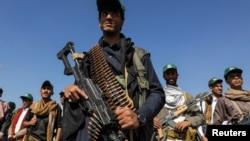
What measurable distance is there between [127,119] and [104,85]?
0.59 metres

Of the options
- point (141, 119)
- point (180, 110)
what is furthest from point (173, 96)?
point (141, 119)

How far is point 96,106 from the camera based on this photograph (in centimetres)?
269

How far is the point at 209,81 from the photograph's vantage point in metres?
9.00

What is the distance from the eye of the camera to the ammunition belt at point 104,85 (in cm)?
263

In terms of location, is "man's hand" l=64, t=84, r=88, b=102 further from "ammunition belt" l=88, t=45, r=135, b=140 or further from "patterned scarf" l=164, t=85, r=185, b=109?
"patterned scarf" l=164, t=85, r=185, b=109

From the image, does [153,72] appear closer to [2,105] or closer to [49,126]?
[49,126]

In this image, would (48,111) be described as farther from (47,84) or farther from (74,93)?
(74,93)

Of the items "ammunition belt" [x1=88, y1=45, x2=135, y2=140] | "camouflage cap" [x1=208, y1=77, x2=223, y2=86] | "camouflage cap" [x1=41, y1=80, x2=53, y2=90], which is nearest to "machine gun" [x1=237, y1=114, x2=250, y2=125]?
"camouflage cap" [x1=208, y1=77, x2=223, y2=86]

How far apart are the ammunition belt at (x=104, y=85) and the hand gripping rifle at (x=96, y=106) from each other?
0.09ft

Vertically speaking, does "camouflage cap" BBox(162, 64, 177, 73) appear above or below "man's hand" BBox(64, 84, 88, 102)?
above

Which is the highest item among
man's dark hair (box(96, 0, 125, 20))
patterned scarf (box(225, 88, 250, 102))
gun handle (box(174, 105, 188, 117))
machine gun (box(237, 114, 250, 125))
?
man's dark hair (box(96, 0, 125, 20))

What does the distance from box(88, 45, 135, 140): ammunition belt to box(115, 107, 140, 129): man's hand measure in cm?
24

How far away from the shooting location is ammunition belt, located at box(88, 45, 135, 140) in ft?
8.63

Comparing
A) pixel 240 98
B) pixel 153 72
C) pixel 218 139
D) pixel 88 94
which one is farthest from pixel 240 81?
pixel 88 94
